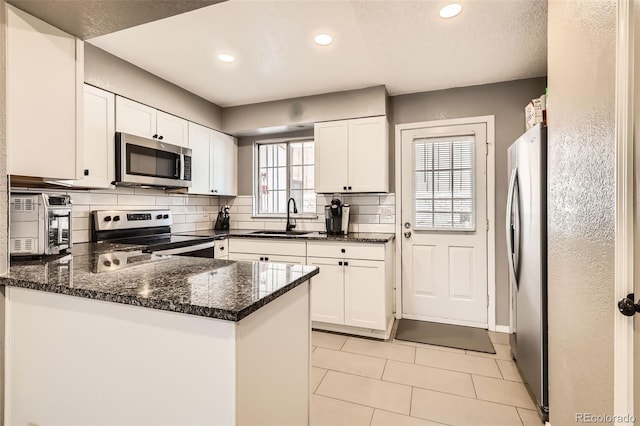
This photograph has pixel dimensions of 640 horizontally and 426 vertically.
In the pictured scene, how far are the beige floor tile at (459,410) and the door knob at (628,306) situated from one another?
3.77 feet

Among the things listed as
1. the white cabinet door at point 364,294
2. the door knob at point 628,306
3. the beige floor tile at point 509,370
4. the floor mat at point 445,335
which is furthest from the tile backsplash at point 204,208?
the door knob at point 628,306

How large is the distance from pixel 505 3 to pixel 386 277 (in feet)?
6.96

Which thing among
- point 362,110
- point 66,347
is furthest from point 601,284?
point 362,110

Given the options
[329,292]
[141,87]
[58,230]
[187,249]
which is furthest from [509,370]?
[141,87]

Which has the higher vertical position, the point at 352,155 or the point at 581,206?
the point at 352,155

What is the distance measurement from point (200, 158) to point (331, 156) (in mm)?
1397

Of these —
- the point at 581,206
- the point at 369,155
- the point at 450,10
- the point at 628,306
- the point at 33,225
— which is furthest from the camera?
the point at 369,155

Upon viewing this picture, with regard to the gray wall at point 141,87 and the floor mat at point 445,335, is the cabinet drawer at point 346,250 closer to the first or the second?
the floor mat at point 445,335

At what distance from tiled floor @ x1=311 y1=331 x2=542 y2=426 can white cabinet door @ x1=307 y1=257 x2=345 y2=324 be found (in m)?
0.25

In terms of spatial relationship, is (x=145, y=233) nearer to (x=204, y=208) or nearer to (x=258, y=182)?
(x=204, y=208)

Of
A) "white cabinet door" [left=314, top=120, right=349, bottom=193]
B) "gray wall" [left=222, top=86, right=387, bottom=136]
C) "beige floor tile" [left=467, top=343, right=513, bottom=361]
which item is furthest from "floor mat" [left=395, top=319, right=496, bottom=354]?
"gray wall" [left=222, top=86, right=387, bottom=136]

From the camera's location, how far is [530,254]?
5.86ft

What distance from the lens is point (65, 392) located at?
3.53 ft

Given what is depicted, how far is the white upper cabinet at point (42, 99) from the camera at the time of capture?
1170 mm
